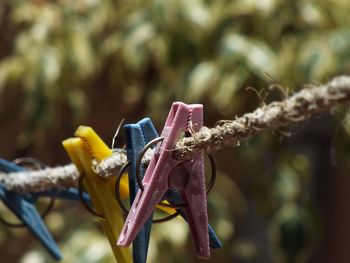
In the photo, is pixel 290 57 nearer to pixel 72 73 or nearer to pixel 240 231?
pixel 72 73

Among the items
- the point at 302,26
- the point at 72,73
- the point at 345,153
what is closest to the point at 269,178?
the point at 345,153

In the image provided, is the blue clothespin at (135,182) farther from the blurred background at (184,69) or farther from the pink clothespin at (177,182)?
the blurred background at (184,69)

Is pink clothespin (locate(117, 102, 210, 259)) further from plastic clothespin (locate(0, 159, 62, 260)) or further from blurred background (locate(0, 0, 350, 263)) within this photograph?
blurred background (locate(0, 0, 350, 263))

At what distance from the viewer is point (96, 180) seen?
686mm

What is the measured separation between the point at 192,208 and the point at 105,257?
873mm

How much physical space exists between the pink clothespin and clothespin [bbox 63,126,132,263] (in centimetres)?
9

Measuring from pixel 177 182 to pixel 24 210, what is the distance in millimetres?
286

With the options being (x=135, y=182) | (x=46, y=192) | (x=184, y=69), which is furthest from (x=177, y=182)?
(x=184, y=69)

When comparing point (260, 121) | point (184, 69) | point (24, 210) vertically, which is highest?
point (260, 121)

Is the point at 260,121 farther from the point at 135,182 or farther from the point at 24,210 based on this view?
the point at 24,210

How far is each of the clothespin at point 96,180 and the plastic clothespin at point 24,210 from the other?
6.2 inches

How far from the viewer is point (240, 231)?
9.00ft

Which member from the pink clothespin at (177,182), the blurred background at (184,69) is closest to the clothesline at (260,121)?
the pink clothespin at (177,182)

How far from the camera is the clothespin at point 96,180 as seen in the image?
680 mm
